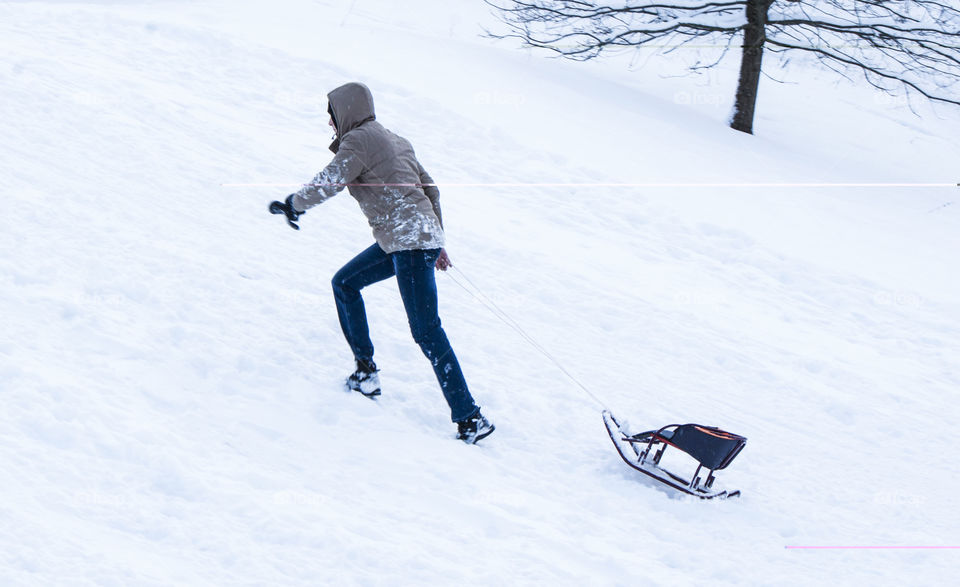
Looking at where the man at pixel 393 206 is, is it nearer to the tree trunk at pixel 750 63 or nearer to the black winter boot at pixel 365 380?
the black winter boot at pixel 365 380

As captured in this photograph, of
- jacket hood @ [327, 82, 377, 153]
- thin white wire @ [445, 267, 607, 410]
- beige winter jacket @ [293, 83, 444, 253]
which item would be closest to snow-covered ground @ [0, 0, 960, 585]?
thin white wire @ [445, 267, 607, 410]

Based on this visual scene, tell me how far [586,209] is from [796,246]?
6.50ft

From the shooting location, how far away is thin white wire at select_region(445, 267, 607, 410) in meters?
5.39

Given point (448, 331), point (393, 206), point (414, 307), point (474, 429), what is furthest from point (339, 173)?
point (448, 331)

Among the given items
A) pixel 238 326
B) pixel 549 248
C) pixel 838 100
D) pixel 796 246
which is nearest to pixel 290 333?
pixel 238 326

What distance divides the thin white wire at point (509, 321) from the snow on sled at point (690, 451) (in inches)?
23.3

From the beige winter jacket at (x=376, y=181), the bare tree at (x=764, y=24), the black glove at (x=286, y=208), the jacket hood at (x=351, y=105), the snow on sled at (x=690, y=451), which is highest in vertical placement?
the bare tree at (x=764, y=24)

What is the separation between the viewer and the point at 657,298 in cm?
675

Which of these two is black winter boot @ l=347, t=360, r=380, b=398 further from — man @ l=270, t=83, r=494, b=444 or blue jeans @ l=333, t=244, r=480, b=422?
man @ l=270, t=83, r=494, b=444

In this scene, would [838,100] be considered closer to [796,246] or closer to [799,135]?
[799,135]

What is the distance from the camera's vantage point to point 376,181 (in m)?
4.19

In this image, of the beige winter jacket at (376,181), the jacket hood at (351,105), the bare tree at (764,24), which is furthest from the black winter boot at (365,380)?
the bare tree at (764,24)

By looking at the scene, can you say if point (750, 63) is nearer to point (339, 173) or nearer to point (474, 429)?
point (474, 429)

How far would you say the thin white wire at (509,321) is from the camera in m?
5.39
